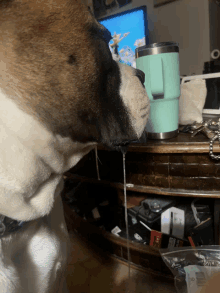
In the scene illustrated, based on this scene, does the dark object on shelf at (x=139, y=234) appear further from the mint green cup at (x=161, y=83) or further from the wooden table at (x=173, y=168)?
the mint green cup at (x=161, y=83)

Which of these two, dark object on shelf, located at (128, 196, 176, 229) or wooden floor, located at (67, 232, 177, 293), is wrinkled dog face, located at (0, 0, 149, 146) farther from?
wooden floor, located at (67, 232, 177, 293)

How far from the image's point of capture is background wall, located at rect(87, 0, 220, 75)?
1.10m

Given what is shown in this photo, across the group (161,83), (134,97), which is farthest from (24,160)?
(161,83)

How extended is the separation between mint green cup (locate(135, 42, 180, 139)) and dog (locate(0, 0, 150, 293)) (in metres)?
0.22

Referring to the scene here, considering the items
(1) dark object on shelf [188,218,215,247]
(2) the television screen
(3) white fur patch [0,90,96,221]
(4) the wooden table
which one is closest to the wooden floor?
(1) dark object on shelf [188,218,215,247]

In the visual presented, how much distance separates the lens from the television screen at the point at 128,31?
1.14 meters

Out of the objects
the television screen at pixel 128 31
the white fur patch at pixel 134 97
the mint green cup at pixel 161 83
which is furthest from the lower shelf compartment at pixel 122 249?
the television screen at pixel 128 31

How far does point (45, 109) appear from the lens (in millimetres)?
331

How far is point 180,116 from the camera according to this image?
2.87 feet

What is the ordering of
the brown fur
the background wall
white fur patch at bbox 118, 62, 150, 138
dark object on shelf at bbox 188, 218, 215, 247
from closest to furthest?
the brown fur, white fur patch at bbox 118, 62, 150, 138, dark object on shelf at bbox 188, 218, 215, 247, the background wall

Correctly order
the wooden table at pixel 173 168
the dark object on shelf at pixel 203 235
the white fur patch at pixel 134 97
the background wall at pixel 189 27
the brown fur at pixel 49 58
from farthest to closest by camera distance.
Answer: the background wall at pixel 189 27 < the dark object on shelf at pixel 203 235 < the wooden table at pixel 173 168 < the white fur patch at pixel 134 97 < the brown fur at pixel 49 58

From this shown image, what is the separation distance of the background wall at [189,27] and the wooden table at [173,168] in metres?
0.64

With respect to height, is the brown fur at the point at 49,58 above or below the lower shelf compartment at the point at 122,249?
above

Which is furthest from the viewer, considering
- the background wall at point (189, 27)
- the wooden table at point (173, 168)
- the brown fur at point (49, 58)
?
the background wall at point (189, 27)
